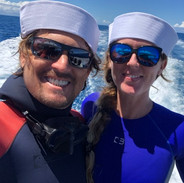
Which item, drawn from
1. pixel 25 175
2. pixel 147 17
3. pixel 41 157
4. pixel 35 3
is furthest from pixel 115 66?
pixel 25 175

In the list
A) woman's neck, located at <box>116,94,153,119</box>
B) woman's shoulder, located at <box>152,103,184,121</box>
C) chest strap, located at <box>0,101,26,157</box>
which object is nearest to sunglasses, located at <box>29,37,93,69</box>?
chest strap, located at <box>0,101,26,157</box>

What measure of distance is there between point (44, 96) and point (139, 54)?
2.19 feet

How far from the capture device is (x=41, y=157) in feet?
3.67

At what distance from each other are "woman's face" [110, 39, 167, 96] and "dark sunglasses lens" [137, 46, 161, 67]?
0.03m

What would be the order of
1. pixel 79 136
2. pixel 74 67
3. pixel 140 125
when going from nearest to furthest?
pixel 74 67 < pixel 79 136 < pixel 140 125

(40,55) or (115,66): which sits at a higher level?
(40,55)

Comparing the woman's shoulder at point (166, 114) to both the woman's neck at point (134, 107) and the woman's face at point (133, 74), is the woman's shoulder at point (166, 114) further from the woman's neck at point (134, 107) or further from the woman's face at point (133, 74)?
the woman's face at point (133, 74)

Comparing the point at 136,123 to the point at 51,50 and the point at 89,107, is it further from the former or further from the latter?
the point at 51,50

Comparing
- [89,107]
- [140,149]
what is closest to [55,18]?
[89,107]

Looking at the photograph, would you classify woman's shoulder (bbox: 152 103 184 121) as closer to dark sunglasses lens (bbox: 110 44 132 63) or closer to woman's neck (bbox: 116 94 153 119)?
woman's neck (bbox: 116 94 153 119)

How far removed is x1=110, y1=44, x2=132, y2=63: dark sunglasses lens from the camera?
1398 millimetres

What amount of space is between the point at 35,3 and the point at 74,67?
42 centimetres

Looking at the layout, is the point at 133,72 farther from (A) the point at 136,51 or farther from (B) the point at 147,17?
(B) the point at 147,17

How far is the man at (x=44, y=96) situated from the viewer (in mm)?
1081
